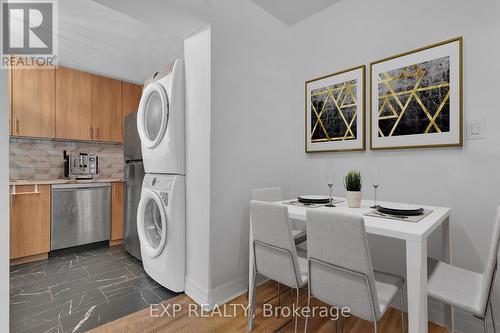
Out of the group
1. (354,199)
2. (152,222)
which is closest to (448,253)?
(354,199)

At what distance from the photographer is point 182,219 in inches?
80.8

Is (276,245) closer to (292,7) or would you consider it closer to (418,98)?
(418,98)

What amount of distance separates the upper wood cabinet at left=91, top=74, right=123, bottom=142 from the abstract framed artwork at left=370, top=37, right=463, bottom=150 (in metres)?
3.57

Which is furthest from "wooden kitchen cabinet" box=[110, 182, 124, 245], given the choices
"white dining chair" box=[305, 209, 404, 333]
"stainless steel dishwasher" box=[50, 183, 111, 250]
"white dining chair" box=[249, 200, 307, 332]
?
"white dining chair" box=[305, 209, 404, 333]

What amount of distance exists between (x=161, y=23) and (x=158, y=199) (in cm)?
141

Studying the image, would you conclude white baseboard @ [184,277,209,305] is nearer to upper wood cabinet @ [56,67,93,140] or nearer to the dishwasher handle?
the dishwasher handle

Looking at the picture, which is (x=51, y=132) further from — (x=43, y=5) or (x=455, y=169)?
(x=455, y=169)

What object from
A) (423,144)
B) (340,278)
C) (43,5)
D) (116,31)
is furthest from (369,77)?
(43,5)

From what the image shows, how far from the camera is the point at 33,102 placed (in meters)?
3.05

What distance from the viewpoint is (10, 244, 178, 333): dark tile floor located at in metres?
1.72

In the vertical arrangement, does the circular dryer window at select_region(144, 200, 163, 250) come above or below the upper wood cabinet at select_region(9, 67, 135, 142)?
below

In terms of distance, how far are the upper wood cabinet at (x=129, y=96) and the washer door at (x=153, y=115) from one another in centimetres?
185

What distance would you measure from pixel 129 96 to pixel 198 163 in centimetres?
276

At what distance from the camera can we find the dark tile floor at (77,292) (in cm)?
172
